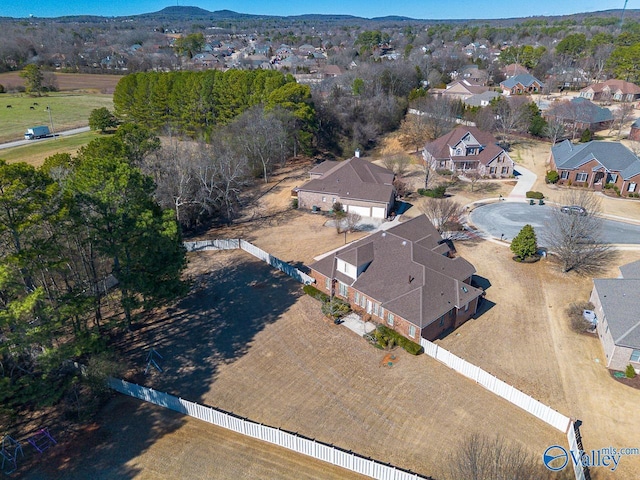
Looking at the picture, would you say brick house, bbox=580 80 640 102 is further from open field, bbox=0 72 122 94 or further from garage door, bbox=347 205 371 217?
open field, bbox=0 72 122 94

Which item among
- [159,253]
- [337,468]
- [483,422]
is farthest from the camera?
[159,253]

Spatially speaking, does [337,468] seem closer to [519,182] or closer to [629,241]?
[629,241]

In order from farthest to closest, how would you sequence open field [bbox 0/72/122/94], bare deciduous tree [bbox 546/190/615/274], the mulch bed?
1. open field [bbox 0/72/122/94]
2. bare deciduous tree [bbox 546/190/615/274]
3. the mulch bed

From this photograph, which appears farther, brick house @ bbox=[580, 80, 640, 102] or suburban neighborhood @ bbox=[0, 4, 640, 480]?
brick house @ bbox=[580, 80, 640, 102]

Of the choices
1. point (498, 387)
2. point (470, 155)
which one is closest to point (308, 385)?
point (498, 387)

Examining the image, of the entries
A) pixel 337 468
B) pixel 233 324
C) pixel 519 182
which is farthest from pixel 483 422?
pixel 519 182

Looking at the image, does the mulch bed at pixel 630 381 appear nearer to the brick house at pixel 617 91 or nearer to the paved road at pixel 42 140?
the paved road at pixel 42 140

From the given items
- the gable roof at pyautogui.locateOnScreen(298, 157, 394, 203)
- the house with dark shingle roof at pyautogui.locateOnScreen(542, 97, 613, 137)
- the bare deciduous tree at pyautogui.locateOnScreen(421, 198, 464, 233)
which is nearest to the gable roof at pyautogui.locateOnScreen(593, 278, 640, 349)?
the bare deciduous tree at pyautogui.locateOnScreen(421, 198, 464, 233)

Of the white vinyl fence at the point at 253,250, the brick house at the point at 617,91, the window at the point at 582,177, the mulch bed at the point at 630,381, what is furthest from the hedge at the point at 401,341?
the brick house at the point at 617,91
